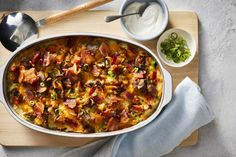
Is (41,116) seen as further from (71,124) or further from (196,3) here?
(196,3)

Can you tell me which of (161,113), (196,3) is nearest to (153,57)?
(161,113)

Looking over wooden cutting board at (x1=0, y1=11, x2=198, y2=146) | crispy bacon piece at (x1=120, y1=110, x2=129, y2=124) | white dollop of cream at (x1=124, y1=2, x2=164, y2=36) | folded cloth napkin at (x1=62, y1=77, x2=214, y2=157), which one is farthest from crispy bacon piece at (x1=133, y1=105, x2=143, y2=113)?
white dollop of cream at (x1=124, y1=2, x2=164, y2=36)

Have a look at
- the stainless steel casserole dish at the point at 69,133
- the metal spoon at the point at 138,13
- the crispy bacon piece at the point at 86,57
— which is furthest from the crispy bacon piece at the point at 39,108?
the metal spoon at the point at 138,13

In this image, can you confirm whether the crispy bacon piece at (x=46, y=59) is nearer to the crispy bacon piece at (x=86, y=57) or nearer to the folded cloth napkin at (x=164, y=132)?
the crispy bacon piece at (x=86, y=57)

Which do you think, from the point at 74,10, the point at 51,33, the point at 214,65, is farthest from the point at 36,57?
the point at 214,65

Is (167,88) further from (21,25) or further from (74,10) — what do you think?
(21,25)

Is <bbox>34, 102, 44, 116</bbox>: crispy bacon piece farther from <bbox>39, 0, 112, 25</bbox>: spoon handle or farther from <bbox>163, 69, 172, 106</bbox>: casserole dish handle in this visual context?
<bbox>163, 69, 172, 106</bbox>: casserole dish handle

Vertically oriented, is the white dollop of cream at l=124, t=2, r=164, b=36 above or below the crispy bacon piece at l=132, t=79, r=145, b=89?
above
